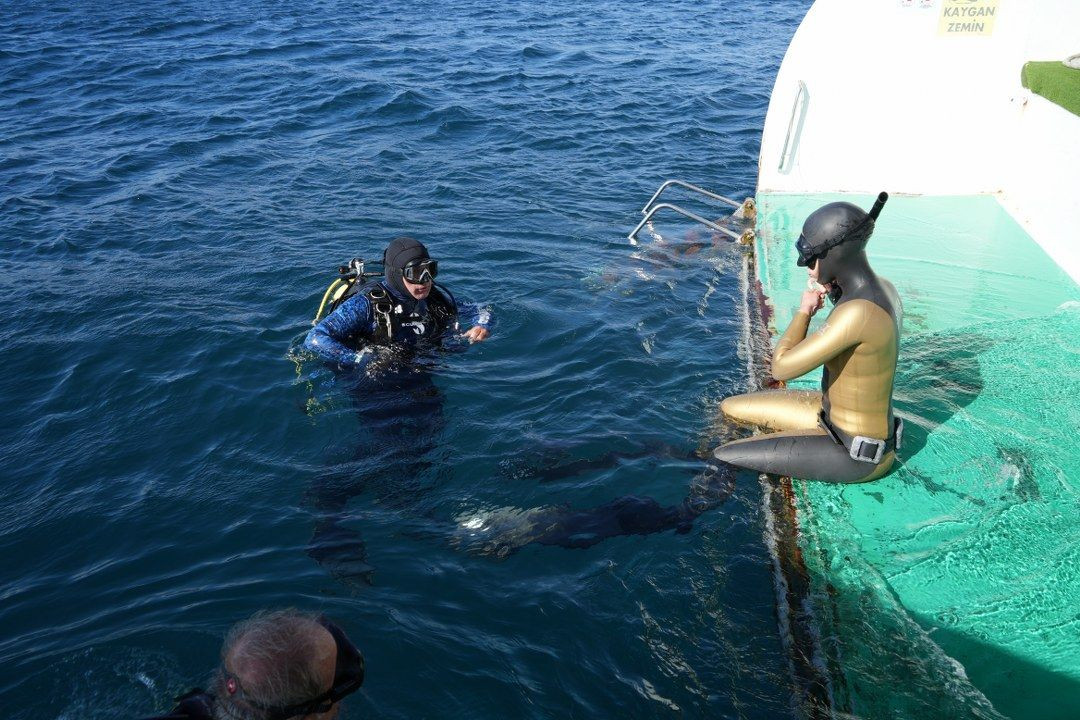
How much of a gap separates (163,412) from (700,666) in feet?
14.2

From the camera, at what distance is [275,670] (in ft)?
7.02

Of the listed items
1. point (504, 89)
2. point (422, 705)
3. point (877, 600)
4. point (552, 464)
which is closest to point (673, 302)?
point (552, 464)

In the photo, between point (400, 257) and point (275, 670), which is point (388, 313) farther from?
point (275, 670)

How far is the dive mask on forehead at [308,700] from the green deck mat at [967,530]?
235 centimetres

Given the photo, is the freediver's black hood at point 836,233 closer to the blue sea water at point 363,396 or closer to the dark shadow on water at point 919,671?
the blue sea water at point 363,396

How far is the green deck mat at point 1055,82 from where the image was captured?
24.1 feet

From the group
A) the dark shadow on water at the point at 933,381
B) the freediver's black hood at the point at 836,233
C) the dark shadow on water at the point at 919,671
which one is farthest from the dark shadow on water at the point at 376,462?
the dark shadow on water at the point at 933,381

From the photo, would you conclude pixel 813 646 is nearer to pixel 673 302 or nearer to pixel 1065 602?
pixel 1065 602

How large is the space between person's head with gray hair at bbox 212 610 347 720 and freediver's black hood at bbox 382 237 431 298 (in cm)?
366

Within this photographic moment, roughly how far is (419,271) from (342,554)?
77.2 inches

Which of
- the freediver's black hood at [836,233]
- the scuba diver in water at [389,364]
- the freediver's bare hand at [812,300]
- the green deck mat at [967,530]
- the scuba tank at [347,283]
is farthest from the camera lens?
the scuba tank at [347,283]

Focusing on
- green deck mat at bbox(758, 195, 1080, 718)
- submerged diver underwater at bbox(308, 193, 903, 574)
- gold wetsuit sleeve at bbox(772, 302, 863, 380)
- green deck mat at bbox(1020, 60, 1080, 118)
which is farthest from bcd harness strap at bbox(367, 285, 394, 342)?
green deck mat at bbox(1020, 60, 1080, 118)

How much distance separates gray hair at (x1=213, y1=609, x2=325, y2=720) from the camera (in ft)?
7.01

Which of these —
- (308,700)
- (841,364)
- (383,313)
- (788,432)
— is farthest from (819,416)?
(308,700)
